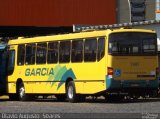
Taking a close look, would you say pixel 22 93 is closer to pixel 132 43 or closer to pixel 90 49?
pixel 90 49

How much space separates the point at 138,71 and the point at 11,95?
26.2 feet

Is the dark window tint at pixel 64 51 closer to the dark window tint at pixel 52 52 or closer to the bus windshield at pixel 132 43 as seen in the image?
the dark window tint at pixel 52 52

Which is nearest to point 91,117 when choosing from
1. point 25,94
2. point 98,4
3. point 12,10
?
point 25,94

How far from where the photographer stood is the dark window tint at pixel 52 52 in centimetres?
2422

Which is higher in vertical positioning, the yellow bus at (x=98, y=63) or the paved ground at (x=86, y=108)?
the yellow bus at (x=98, y=63)

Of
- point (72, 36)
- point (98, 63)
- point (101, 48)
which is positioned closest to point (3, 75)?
point (72, 36)

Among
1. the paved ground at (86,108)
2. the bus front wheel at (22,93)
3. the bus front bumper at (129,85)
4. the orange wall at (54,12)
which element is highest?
the orange wall at (54,12)

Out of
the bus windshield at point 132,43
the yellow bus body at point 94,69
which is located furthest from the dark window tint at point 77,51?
the bus windshield at point 132,43

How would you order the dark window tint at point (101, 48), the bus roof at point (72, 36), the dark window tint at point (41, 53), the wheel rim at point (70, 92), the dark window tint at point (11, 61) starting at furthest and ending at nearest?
the dark window tint at point (11, 61) → the dark window tint at point (41, 53) → the wheel rim at point (70, 92) → the bus roof at point (72, 36) → the dark window tint at point (101, 48)

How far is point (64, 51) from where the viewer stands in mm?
23688

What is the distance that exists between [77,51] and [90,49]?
0.79 m

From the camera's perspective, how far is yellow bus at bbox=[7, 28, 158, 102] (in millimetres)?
21688

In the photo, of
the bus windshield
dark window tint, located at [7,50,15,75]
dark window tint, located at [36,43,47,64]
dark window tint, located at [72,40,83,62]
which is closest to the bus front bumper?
the bus windshield

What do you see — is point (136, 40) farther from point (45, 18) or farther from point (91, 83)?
point (45, 18)
